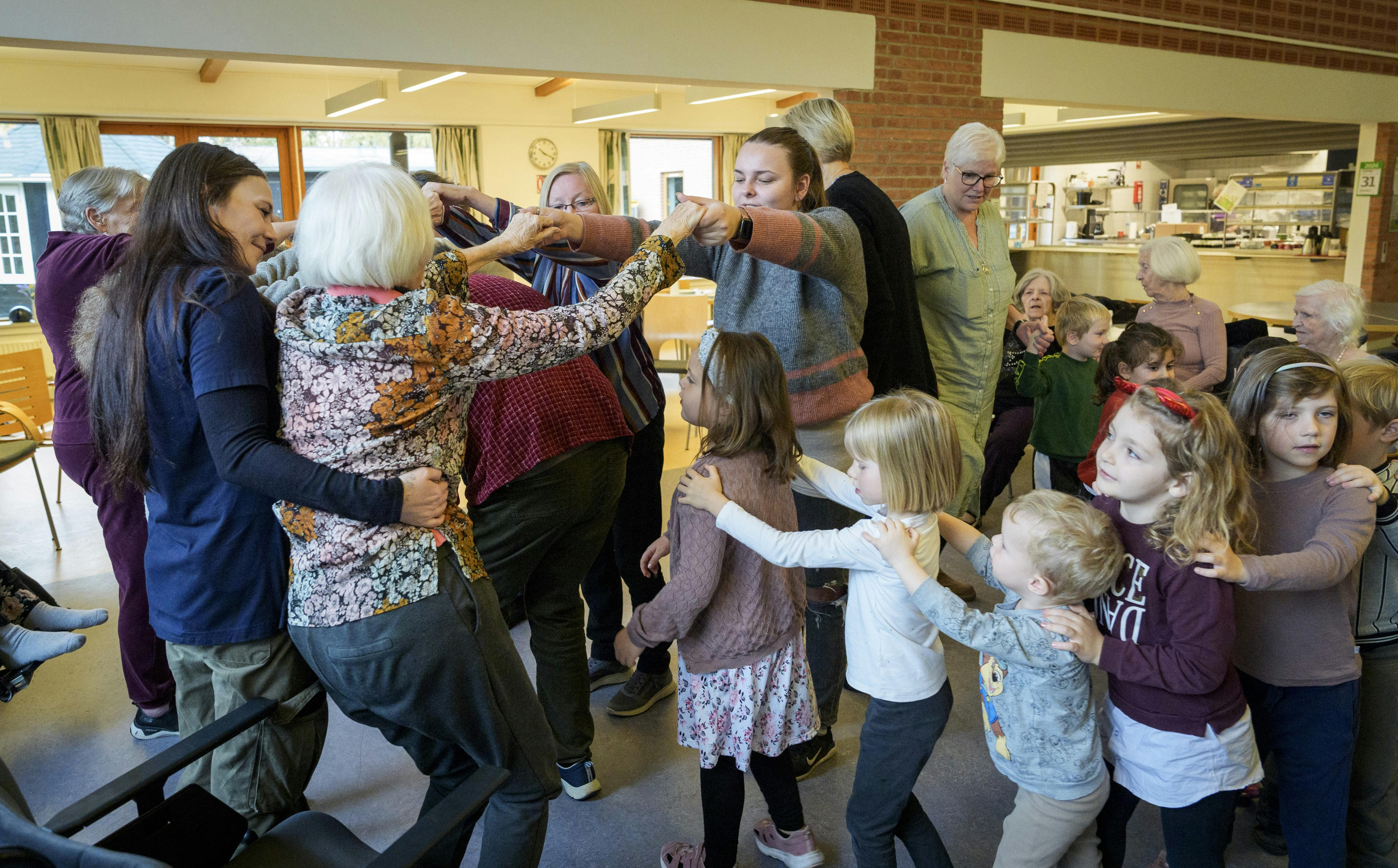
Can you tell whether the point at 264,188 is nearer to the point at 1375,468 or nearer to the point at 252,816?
the point at 252,816

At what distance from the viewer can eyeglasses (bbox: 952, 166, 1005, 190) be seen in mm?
2770

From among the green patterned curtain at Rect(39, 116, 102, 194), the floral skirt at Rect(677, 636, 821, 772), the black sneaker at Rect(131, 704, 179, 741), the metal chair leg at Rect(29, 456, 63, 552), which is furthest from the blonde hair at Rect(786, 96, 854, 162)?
the green patterned curtain at Rect(39, 116, 102, 194)

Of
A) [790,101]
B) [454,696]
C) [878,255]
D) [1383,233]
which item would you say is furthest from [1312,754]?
[790,101]

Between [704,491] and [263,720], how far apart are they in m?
0.88

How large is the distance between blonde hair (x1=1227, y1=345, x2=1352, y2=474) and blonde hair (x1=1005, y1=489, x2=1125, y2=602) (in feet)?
1.53

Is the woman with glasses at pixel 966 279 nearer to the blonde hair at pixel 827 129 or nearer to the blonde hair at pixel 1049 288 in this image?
the blonde hair at pixel 827 129

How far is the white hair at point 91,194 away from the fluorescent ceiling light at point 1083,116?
11.7 meters

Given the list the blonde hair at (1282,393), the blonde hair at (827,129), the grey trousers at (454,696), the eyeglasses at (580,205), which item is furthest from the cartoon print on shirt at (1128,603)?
the eyeglasses at (580,205)

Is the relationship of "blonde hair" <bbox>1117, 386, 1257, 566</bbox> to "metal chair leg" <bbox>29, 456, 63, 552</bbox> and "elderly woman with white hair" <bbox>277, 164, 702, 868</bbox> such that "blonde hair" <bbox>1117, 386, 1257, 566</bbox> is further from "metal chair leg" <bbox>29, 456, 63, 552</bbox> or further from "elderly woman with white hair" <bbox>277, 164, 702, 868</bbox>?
"metal chair leg" <bbox>29, 456, 63, 552</bbox>

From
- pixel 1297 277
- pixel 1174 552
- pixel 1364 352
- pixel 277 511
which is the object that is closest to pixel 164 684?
pixel 277 511

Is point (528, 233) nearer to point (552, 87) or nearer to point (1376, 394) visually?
A: point (1376, 394)

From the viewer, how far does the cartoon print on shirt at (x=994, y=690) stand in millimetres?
1662

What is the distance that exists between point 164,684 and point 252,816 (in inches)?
46.7

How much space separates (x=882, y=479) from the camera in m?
1.71
